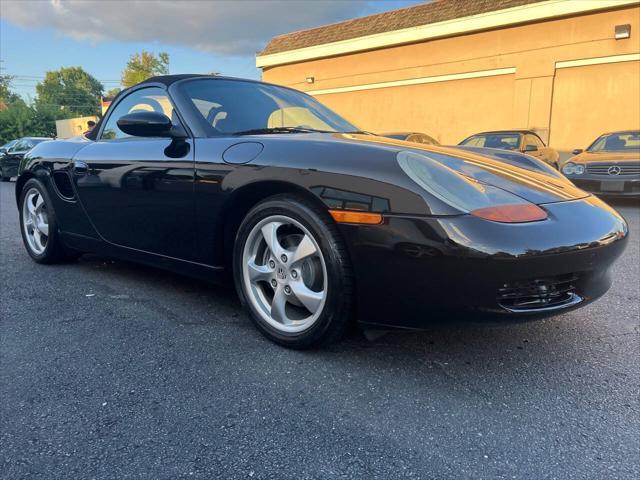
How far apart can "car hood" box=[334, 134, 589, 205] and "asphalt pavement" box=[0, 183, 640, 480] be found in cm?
66

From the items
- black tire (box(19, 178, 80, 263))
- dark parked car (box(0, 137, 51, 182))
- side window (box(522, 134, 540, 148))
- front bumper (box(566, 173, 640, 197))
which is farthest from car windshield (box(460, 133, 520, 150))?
dark parked car (box(0, 137, 51, 182))

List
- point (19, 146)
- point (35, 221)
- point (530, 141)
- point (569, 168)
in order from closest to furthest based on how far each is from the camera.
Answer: point (35, 221)
point (569, 168)
point (530, 141)
point (19, 146)

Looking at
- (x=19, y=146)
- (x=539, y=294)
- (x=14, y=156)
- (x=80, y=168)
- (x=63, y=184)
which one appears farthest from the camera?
(x=19, y=146)

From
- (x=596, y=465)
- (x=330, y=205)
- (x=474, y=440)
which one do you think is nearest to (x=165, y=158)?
(x=330, y=205)

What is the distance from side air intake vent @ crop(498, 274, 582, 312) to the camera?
1846 mm

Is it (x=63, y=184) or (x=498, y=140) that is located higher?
(x=498, y=140)

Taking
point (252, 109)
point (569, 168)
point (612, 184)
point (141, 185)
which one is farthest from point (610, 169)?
point (141, 185)

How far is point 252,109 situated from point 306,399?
1750mm

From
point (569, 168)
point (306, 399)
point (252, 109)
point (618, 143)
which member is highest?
point (252, 109)

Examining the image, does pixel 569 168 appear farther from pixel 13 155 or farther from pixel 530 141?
pixel 13 155

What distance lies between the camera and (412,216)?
1862 millimetres

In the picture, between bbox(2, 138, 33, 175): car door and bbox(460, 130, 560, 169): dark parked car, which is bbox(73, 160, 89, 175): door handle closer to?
bbox(460, 130, 560, 169): dark parked car

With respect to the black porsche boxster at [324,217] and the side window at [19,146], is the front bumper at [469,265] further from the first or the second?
the side window at [19,146]

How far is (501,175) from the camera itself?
226 cm
